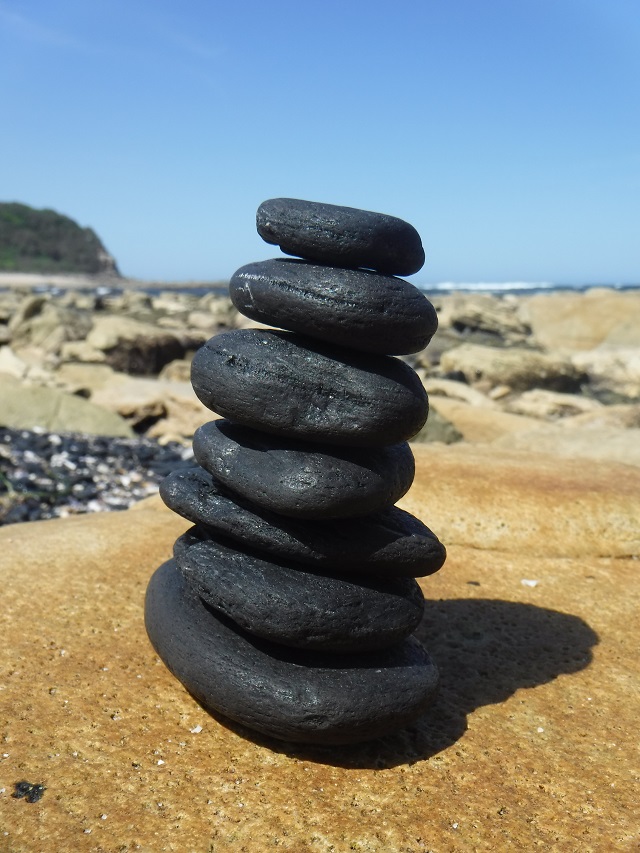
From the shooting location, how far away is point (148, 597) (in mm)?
4863

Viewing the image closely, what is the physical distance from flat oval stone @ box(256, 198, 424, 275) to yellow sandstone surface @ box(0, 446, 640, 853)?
214 centimetres

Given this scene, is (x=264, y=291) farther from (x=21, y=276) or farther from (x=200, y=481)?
(x=21, y=276)

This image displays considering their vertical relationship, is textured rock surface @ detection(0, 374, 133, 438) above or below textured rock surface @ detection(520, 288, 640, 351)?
below

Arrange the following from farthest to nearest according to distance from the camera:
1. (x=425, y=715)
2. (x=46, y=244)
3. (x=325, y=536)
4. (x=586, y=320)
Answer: (x=46, y=244) < (x=586, y=320) < (x=425, y=715) < (x=325, y=536)

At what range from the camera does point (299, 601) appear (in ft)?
12.9

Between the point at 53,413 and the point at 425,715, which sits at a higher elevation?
the point at 425,715

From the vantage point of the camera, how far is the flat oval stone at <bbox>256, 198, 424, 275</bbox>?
394 centimetres

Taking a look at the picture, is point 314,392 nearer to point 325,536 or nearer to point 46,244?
point 325,536

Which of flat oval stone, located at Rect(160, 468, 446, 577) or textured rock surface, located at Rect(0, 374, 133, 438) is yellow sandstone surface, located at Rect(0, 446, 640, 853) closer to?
flat oval stone, located at Rect(160, 468, 446, 577)

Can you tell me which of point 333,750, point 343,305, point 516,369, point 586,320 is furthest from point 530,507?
point 586,320

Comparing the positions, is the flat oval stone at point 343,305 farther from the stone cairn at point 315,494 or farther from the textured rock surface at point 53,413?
the textured rock surface at point 53,413

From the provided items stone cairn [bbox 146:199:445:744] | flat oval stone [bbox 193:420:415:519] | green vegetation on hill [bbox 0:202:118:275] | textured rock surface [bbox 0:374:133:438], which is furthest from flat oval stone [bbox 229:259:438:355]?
green vegetation on hill [bbox 0:202:118:275]

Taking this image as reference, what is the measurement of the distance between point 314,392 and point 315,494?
49 centimetres

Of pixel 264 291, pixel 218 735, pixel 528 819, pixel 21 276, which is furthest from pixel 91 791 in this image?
pixel 21 276
